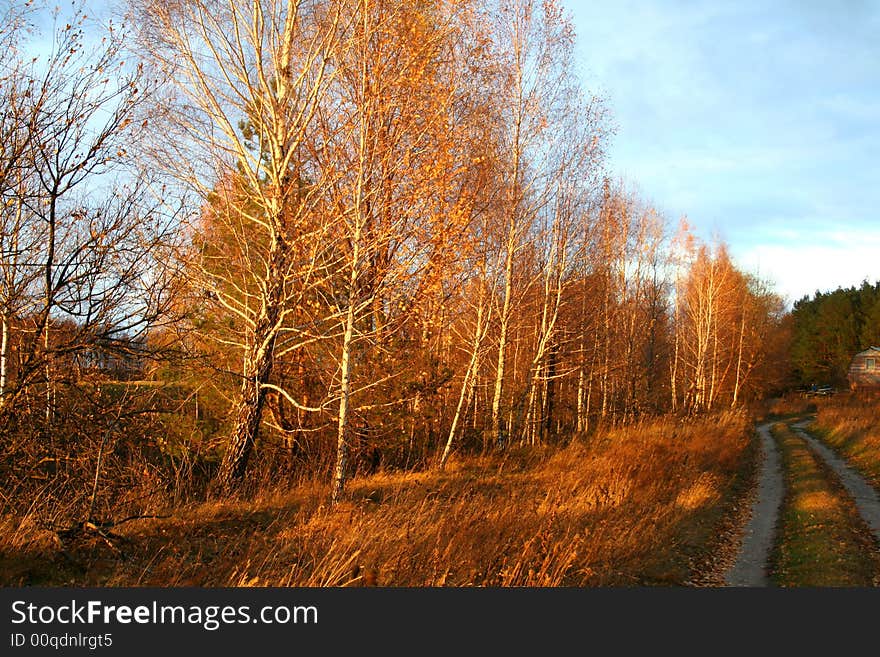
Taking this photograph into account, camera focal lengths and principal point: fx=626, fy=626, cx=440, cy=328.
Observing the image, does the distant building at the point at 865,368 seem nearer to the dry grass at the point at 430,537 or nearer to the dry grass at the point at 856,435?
the dry grass at the point at 856,435

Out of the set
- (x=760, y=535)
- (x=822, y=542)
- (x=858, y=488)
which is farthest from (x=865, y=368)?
(x=822, y=542)

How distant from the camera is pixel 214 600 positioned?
4.63 metres

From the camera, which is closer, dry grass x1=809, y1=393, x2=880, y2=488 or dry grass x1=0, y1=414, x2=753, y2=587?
dry grass x1=0, y1=414, x2=753, y2=587

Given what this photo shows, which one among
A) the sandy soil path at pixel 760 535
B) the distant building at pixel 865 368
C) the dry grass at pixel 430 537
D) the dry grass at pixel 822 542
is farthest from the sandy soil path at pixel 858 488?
the distant building at pixel 865 368

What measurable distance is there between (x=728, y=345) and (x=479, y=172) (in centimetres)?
3829

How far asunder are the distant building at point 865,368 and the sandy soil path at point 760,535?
4962 centimetres

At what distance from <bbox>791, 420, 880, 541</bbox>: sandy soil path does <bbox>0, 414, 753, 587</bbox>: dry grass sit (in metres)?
2.60

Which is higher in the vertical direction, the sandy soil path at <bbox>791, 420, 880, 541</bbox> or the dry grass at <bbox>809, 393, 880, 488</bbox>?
the dry grass at <bbox>809, 393, 880, 488</bbox>

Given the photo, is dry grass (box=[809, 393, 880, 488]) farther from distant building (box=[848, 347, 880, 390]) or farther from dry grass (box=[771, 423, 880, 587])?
distant building (box=[848, 347, 880, 390])

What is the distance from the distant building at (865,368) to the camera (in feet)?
192

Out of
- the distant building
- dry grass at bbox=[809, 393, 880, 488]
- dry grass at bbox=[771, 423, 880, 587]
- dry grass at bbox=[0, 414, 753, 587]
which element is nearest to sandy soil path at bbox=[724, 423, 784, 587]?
dry grass at bbox=[771, 423, 880, 587]

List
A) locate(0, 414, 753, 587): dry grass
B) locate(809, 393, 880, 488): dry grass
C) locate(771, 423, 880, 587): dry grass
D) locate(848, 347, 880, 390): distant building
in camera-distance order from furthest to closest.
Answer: locate(848, 347, 880, 390): distant building < locate(809, 393, 880, 488): dry grass < locate(771, 423, 880, 587): dry grass < locate(0, 414, 753, 587): dry grass

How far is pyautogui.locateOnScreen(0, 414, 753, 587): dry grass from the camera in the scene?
5.73m

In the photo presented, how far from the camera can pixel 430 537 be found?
7.12 m
